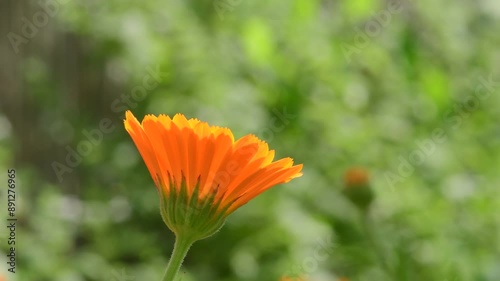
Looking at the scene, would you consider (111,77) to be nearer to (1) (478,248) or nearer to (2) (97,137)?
(2) (97,137)

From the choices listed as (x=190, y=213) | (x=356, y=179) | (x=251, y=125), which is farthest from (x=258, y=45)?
(x=190, y=213)

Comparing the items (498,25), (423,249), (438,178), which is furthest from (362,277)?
(498,25)

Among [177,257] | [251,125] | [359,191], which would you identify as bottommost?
[177,257]

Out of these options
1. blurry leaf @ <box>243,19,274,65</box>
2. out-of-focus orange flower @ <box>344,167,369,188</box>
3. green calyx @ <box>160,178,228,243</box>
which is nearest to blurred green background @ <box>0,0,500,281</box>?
blurry leaf @ <box>243,19,274,65</box>

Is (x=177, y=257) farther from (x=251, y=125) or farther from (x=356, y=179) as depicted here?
(x=251, y=125)

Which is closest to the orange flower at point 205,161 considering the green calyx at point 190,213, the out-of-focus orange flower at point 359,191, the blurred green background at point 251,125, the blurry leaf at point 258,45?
the green calyx at point 190,213

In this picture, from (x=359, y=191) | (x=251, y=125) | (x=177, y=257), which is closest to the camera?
(x=177, y=257)

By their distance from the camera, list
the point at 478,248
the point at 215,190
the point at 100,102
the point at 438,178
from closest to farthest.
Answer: the point at 215,190
the point at 478,248
the point at 438,178
the point at 100,102
